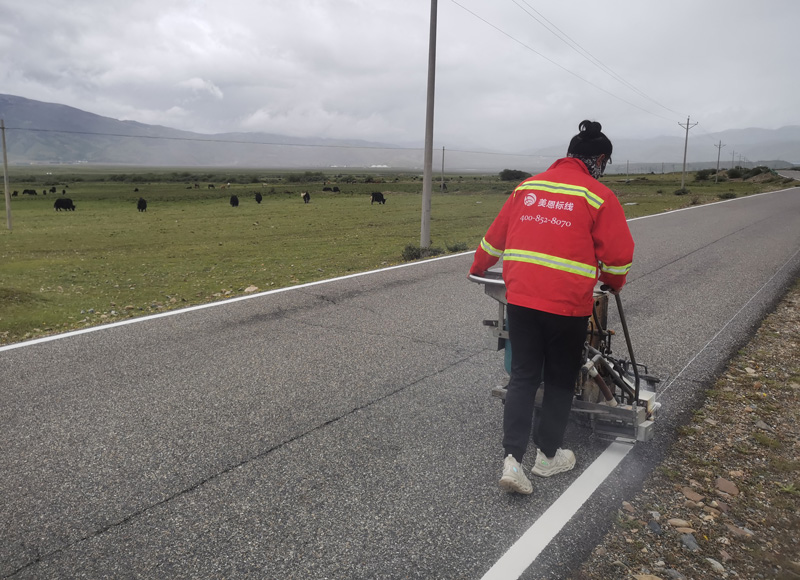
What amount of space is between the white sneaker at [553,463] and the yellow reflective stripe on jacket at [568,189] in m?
1.56

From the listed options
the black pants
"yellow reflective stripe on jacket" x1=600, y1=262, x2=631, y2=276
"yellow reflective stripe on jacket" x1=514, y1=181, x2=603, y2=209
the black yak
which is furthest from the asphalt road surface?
the black yak

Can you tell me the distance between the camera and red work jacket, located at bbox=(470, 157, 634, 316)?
325cm

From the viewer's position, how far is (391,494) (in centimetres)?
338

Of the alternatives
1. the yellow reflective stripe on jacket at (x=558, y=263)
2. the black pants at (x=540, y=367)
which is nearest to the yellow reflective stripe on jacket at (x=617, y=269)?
the yellow reflective stripe on jacket at (x=558, y=263)

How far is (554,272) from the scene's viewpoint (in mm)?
3270

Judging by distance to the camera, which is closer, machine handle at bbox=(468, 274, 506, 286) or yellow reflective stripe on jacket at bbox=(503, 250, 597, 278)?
yellow reflective stripe on jacket at bbox=(503, 250, 597, 278)

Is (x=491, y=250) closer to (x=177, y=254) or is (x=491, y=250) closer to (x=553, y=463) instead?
(x=553, y=463)

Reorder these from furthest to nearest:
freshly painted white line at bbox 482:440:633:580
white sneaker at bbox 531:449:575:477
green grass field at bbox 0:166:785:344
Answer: green grass field at bbox 0:166:785:344 < white sneaker at bbox 531:449:575:477 < freshly painted white line at bbox 482:440:633:580

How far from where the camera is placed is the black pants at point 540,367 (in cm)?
339

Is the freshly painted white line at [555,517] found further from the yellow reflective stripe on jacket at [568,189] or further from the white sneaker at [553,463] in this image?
the yellow reflective stripe on jacket at [568,189]

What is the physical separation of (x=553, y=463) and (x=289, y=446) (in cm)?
169

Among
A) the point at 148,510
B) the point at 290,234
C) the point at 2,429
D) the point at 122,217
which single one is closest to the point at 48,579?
the point at 148,510

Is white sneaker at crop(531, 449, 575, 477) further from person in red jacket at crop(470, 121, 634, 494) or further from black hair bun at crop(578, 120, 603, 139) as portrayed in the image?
black hair bun at crop(578, 120, 603, 139)

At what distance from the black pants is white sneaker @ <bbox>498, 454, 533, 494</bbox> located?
7 cm
